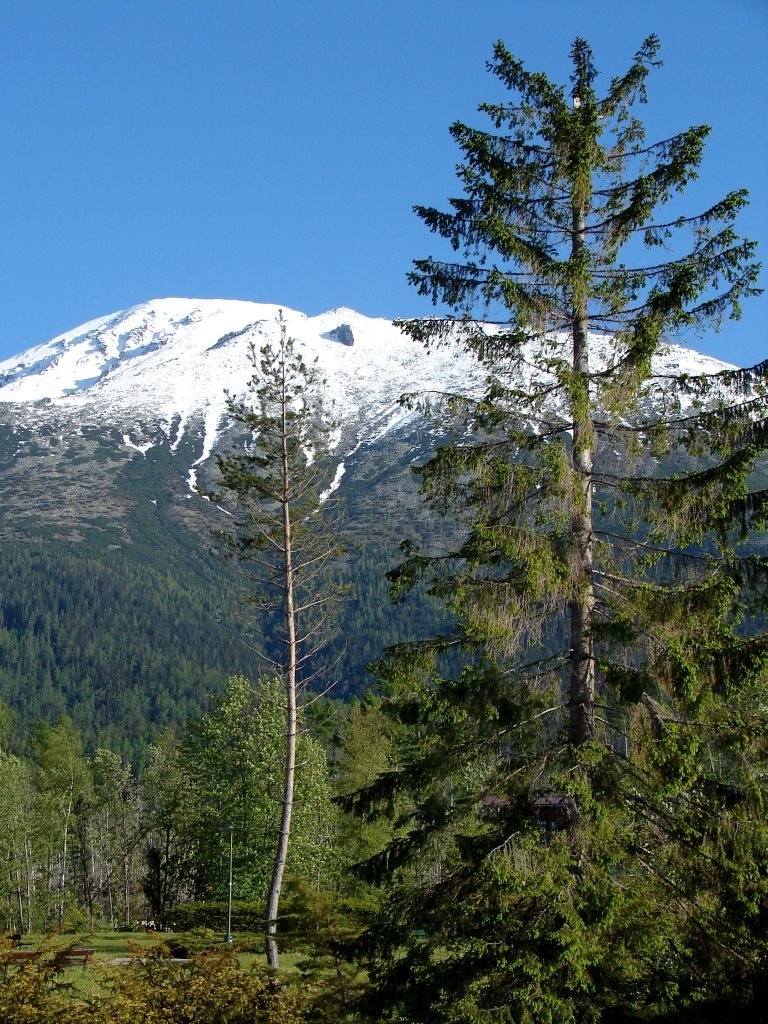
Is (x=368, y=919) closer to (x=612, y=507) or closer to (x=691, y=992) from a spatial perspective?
(x=691, y=992)

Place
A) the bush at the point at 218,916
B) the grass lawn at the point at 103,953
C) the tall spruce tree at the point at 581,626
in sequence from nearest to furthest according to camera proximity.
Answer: the tall spruce tree at the point at 581,626, the grass lawn at the point at 103,953, the bush at the point at 218,916

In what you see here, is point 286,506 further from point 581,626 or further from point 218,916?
point 218,916

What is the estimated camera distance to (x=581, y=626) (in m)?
12.2

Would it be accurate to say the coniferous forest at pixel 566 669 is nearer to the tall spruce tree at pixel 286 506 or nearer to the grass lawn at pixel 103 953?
the grass lawn at pixel 103 953

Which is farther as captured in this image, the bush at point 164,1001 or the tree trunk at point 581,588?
the tree trunk at point 581,588

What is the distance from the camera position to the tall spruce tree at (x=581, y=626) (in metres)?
10.6

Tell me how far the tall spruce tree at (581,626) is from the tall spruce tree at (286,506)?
1007 cm

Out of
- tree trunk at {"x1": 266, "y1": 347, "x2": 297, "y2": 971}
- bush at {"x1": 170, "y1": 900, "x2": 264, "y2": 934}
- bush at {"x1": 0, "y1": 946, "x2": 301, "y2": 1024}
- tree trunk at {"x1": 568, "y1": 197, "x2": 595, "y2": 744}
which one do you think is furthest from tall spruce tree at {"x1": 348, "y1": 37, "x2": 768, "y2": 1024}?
bush at {"x1": 170, "y1": 900, "x2": 264, "y2": 934}

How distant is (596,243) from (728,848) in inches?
328

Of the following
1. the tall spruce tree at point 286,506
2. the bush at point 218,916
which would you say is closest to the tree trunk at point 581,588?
the tall spruce tree at point 286,506

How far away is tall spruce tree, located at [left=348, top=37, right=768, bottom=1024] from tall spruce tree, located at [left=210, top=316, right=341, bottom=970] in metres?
10.1

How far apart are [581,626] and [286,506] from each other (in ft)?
41.8

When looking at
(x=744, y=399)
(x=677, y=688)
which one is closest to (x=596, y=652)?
(x=677, y=688)

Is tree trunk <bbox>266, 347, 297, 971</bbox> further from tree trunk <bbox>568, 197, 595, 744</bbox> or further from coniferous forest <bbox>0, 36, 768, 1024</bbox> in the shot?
tree trunk <bbox>568, 197, 595, 744</bbox>
